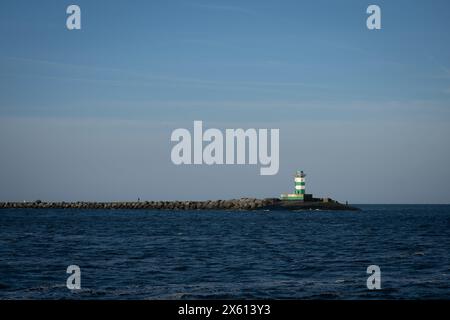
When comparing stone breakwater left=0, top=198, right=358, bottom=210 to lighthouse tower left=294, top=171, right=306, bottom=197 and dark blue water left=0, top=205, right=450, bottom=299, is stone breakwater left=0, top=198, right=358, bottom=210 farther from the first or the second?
dark blue water left=0, top=205, right=450, bottom=299

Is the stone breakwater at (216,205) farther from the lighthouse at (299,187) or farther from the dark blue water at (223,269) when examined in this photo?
the dark blue water at (223,269)

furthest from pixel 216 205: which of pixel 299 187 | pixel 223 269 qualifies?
pixel 223 269

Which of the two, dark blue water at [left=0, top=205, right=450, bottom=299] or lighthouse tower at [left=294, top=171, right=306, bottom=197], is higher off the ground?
lighthouse tower at [left=294, top=171, right=306, bottom=197]

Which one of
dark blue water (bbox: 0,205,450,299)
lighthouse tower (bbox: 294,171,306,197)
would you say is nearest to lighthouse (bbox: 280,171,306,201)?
lighthouse tower (bbox: 294,171,306,197)

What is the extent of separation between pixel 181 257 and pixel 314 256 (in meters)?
7.99

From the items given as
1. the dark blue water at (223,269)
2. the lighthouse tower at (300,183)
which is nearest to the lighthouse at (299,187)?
the lighthouse tower at (300,183)

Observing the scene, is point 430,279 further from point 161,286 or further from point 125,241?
point 125,241

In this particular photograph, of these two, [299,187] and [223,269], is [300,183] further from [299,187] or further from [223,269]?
[223,269]

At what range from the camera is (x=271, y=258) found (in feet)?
109

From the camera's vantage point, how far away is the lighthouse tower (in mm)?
134500
